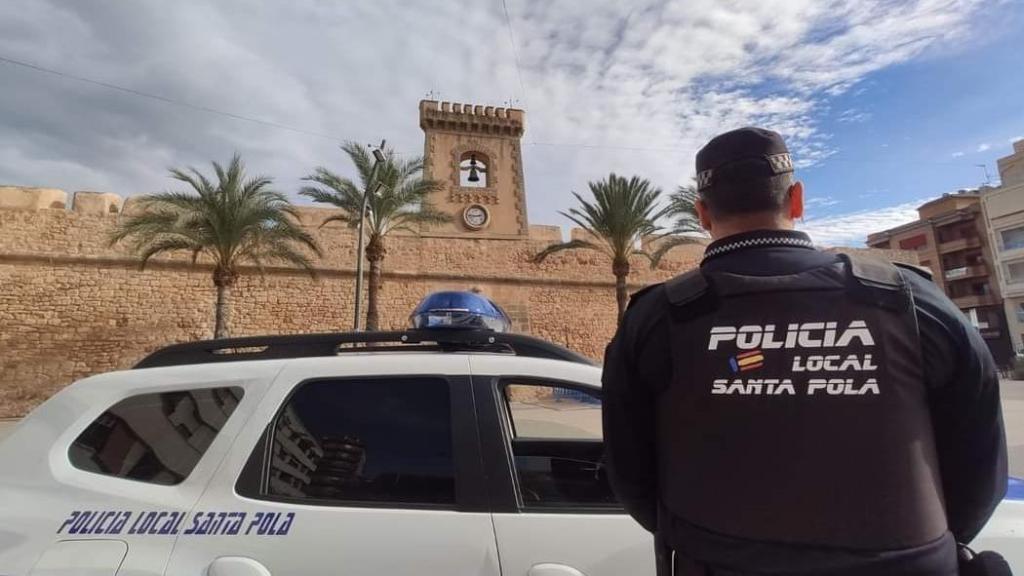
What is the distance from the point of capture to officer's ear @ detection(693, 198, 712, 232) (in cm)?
128

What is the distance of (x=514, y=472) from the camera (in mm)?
1730

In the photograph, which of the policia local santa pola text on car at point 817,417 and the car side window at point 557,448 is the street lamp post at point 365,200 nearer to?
the car side window at point 557,448

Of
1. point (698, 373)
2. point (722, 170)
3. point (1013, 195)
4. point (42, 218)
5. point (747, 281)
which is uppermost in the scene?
point (1013, 195)

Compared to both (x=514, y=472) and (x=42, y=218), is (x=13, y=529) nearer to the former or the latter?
(x=514, y=472)

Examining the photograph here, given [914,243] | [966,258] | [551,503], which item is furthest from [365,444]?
[914,243]

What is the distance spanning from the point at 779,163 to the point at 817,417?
0.59m

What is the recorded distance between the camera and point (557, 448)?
2684 millimetres

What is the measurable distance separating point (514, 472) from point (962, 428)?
47.1 inches

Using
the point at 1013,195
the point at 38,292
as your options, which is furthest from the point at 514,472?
the point at 1013,195

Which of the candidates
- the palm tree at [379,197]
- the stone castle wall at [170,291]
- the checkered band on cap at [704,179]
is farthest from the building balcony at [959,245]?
the checkered band on cap at [704,179]

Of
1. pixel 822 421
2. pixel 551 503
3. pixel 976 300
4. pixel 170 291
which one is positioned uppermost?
pixel 976 300

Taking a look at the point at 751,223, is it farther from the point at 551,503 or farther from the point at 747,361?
the point at 551,503

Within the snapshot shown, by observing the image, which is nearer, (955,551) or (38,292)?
(955,551)

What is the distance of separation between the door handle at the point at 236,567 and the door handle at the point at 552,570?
2.61 ft
